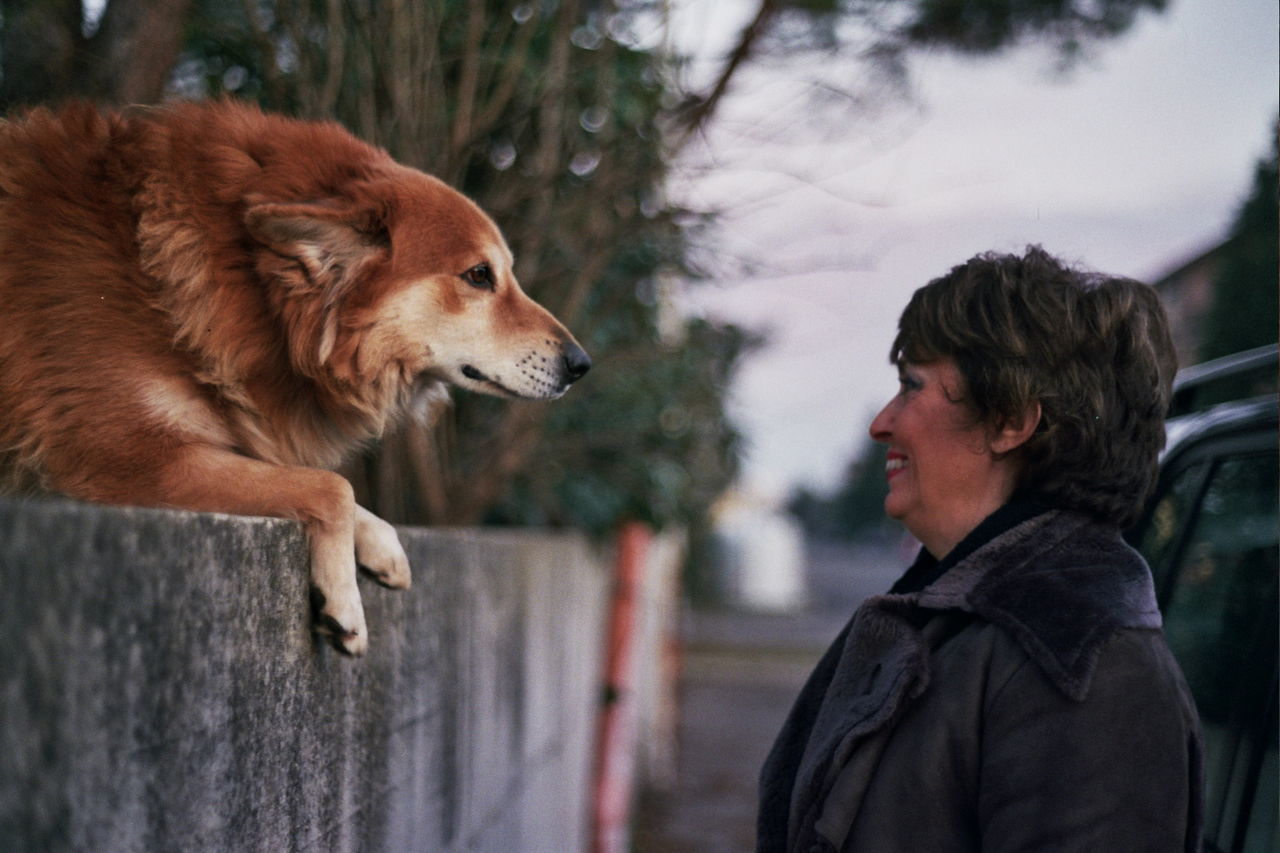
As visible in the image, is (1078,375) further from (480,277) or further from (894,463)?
(480,277)

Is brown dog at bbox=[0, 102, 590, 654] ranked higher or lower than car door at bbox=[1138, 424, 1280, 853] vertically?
higher

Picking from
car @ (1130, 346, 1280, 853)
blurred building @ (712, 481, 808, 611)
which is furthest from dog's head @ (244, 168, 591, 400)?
blurred building @ (712, 481, 808, 611)

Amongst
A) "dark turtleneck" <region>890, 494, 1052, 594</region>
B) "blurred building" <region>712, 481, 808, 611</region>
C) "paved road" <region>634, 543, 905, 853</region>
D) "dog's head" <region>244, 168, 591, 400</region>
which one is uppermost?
"dog's head" <region>244, 168, 591, 400</region>

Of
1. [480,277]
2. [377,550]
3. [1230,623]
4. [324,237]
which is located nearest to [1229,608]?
[1230,623]

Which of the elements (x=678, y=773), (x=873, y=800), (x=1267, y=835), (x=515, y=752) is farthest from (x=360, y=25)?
(x=678, y=773)

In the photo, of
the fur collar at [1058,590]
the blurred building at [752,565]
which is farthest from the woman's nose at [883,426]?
the blurred building at [752,565]

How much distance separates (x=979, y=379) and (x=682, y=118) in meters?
3.20

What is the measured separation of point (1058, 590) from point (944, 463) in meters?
0.36

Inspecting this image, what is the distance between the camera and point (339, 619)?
2045mm

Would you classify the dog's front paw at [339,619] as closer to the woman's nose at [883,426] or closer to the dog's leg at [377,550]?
the dog's leg at [377,550]

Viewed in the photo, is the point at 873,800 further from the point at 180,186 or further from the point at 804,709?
the point at 180,186

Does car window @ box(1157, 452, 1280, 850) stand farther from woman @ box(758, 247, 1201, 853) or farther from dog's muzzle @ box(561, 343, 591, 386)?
dog's muzzle @ box(561, 343, 591, 386)

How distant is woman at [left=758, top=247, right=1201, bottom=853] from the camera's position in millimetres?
1647

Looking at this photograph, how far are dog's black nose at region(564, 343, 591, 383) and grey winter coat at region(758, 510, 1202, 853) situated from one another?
1.50 meters
